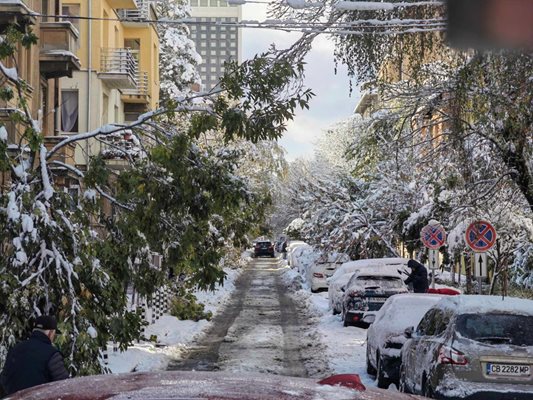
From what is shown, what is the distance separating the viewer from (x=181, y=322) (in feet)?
87.1

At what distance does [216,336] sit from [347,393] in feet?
64.2

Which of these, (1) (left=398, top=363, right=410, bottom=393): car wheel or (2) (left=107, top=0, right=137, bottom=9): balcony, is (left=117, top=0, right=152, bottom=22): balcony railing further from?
(1) (left=398, top=363, right=410, bottom=393): car wheel

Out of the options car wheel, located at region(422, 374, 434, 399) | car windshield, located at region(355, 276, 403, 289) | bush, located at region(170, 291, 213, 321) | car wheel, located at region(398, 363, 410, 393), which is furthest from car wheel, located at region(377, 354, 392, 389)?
bush, located at region(170, 291, 213, 321)

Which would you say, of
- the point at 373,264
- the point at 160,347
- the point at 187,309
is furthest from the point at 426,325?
the point at 187,309

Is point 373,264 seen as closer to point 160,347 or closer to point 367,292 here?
point 367,292

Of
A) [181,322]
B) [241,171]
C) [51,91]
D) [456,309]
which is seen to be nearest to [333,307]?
[181,322]

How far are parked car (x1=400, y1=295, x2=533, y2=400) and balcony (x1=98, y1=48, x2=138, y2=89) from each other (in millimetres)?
24239

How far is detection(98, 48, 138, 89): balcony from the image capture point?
33.9 meters

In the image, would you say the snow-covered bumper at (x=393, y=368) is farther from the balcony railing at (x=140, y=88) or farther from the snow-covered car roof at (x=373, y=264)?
the balcony railing at (x=140, y=88)

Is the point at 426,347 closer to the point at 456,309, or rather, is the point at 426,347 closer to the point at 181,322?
the point at 456,309

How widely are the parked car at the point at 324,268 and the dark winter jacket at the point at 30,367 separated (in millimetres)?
31542

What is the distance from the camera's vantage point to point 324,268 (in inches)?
1569

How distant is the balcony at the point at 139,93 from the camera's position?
40719mm

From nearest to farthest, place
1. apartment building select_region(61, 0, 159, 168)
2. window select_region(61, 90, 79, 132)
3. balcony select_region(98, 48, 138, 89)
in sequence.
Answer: window select_region(61, 90, 79, 132), apartment building select_region(61, 0, 159, 168), balcony select_region(98, 48, 138, 89)
